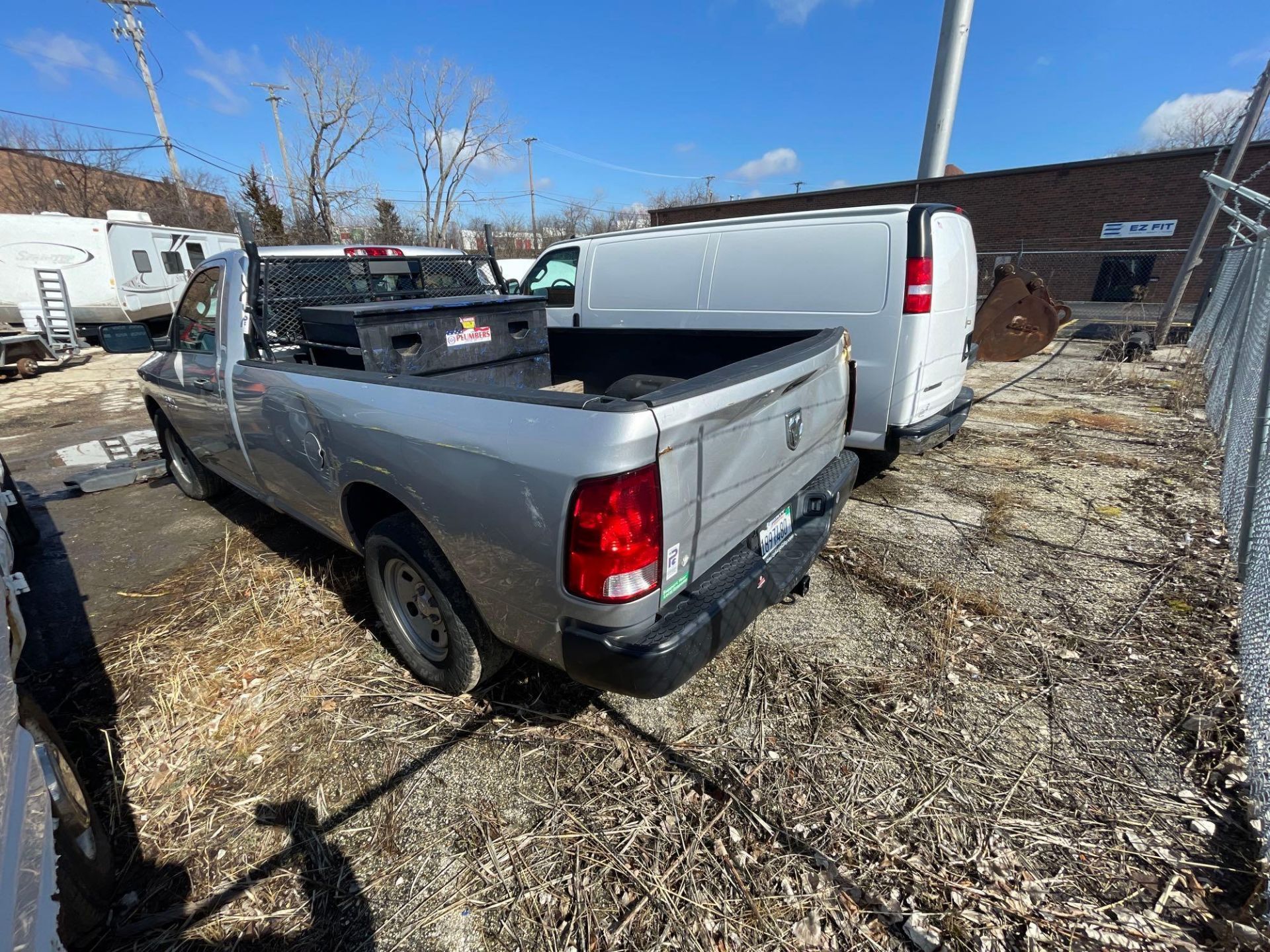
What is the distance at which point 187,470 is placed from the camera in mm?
4855

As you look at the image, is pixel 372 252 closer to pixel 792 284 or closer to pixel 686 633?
pixel 792 284

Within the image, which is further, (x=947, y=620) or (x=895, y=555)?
(x=895, y=555)

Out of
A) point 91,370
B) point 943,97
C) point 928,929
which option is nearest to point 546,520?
point 928,929

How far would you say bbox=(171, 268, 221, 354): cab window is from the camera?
3496 mm

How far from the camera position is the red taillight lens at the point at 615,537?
1.61 m

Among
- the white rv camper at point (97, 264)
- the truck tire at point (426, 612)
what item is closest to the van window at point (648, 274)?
the truck tire at point (426, 612)

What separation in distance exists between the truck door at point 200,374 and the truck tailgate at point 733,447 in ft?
10.2

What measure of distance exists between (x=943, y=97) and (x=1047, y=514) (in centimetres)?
2057


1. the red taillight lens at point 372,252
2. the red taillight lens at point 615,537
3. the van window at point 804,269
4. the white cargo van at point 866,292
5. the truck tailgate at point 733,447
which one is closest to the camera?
the red taillight lens at point 615,537

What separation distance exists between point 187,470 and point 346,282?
8.76ft

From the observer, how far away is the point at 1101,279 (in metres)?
20.8

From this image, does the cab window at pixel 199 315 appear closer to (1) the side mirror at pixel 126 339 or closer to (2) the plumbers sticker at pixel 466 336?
(1) the side mirror at pixel 126 339

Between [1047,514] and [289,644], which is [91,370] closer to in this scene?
[289,644]

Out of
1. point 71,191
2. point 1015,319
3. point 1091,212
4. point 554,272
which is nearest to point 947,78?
point 1091,212
